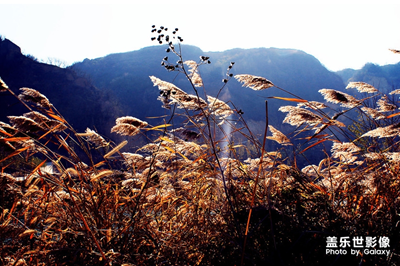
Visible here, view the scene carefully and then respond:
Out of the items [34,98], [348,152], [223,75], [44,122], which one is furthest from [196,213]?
[223,75]

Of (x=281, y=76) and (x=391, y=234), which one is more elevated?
(x=281, y=76)

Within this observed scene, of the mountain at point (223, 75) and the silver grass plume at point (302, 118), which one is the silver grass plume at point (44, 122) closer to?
the silver grass plume at point (302, 118)

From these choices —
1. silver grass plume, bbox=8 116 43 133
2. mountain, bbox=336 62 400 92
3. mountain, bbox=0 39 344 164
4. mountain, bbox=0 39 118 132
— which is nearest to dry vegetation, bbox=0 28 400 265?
silver grass plume, bbox=8 116 43 133

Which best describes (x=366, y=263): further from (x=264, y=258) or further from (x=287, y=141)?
(x=287, y=141)

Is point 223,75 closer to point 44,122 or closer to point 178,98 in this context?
point 178,98

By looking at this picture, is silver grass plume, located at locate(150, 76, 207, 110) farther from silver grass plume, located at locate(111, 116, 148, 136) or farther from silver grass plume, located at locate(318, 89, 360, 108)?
silver grass plume, located at locate(318, 89, 360, 108)

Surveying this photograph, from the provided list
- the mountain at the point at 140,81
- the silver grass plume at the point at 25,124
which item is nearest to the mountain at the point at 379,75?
the mountain at the point at 140,81

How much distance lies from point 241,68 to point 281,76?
14529 mm

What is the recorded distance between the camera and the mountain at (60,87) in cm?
3538

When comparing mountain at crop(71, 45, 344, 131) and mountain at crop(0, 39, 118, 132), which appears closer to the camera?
mountain at crop(0, 39, 118, 132)

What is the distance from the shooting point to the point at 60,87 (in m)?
38.7

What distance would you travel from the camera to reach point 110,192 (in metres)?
1.93

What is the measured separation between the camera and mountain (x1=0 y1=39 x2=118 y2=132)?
35375 millimetres

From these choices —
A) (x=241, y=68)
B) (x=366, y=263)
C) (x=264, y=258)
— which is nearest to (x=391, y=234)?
(x=366, y=263)
